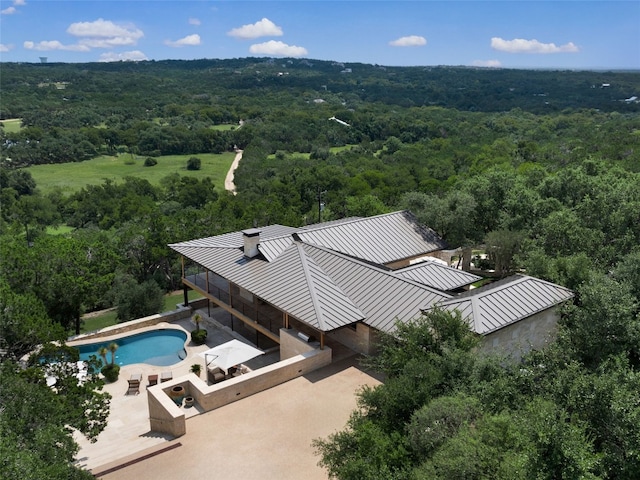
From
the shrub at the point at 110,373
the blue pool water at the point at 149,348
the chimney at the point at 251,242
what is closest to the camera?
the shrub at the point at 110,373

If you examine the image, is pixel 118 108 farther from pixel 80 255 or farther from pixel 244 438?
pixel 244 438

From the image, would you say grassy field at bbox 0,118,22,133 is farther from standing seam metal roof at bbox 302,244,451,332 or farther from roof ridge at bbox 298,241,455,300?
standing seam metal roof at bbox 302,244,451,332

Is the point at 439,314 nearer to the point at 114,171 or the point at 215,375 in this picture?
the point at 215,375

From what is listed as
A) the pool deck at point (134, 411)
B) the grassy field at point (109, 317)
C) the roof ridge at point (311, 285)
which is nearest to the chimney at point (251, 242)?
the roof ridge at point (311, 285)

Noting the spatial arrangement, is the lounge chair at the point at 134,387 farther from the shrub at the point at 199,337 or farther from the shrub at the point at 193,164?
the shrub at the point at 193,164

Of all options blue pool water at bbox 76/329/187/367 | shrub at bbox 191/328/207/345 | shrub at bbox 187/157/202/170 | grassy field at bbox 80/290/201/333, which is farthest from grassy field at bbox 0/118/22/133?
shrub at bbox 191/328/207/345

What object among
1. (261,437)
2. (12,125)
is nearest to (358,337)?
(261,437)
